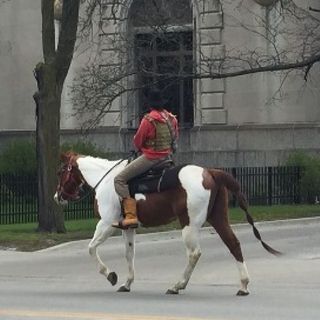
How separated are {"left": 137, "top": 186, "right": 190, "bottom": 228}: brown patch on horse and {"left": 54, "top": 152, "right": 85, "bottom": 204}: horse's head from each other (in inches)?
47.2

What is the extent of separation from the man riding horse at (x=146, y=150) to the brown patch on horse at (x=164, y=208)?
16 centimetres

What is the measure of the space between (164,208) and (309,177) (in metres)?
17.6

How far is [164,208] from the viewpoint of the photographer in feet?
36.4

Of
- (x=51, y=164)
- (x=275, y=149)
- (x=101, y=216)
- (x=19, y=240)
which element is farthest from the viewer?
(x=275, y=149)

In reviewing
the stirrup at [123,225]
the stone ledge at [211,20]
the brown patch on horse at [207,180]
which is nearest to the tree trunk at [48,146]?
the stirrup at [123,225]

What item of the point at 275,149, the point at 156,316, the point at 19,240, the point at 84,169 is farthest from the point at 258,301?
the point at 275,149

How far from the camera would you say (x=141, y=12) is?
1278 inches

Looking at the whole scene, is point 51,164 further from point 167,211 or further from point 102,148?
point 102,148

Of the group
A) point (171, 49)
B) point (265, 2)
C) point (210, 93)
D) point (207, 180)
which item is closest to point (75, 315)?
point (207, 180)

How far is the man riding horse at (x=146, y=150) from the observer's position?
36.2ft

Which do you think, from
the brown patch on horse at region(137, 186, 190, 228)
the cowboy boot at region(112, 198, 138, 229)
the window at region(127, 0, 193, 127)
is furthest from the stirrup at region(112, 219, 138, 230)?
the window at region(127, 0, 193, 127)

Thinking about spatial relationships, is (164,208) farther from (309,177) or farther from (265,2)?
(265,2)

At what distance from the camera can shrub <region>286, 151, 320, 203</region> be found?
28.0 meters

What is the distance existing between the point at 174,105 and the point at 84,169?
21.9 meters
